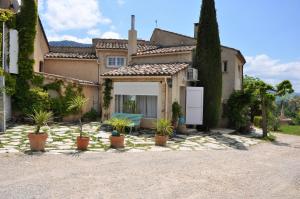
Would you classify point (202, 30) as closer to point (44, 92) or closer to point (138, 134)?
point (138, 134)

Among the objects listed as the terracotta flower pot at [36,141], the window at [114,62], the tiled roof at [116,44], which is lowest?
the terracotta flower pot at [36,141]

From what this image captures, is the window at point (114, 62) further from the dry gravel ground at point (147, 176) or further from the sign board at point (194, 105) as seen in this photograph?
the dry gravel ground at point (147, 176)

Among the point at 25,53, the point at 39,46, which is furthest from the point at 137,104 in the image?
the point at 39,46

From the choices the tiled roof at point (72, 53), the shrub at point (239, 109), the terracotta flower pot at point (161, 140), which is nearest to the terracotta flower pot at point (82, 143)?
the terracotta flower pot at point (161, 140)

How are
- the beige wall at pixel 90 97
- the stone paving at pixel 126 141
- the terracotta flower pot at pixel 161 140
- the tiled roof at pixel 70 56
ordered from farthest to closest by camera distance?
the tiled roof at pixel 70 56 → the beige wall at pixel 90 97 → the terracotta flower pot at pixel 161 140 → the stone paving at pixel 126 141

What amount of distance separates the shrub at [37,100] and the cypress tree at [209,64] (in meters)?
9.98

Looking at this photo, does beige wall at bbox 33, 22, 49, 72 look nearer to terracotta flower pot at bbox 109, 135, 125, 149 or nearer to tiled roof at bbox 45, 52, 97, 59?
tiled roof at bbox 45, 52, 97, 59

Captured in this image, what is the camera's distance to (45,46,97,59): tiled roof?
26.9 m

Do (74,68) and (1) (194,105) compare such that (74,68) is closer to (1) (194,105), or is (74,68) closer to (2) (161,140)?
(1) (194,105)

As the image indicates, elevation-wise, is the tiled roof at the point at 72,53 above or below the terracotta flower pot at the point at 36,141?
above

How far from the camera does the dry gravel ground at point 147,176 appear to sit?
23.6 feet

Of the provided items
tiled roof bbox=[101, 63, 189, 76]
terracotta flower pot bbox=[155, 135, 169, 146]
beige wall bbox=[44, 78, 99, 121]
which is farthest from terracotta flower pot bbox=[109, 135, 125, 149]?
beige wall bbox=[44, 78, 99, 121]

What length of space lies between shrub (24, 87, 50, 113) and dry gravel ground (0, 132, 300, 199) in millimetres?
9022

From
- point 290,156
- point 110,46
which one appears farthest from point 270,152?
point 110,46
